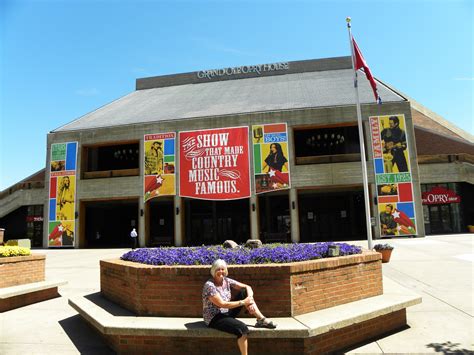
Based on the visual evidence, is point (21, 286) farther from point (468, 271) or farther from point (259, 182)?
point (259, 182)

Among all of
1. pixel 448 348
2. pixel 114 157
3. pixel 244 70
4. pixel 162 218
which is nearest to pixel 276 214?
pixel 162 218

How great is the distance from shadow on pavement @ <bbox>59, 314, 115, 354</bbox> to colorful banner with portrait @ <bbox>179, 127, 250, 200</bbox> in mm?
19670

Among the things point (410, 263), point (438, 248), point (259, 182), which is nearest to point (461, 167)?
point (438, 248)

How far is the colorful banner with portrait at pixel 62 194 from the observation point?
29016 mm

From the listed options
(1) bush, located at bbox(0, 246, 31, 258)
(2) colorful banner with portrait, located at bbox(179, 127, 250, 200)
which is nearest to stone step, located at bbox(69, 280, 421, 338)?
(1) bush, located at bbox(0, 246, 31, 258)

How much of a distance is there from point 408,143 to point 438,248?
10.3 meters

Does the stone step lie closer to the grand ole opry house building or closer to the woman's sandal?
the woman's sandal

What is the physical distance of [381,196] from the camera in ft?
85.7

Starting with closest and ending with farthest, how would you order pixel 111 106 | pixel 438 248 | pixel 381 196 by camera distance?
1. pixel 438 248
2. pixel 381 196
3. pixel 111 106

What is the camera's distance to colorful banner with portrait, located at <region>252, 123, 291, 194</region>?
26.9m

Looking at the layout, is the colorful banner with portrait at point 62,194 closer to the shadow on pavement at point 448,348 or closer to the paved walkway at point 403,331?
the paved walkway at point 403,331

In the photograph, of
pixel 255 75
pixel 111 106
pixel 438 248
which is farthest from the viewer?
pixel 255 75

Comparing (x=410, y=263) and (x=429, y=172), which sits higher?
(x=429, y=172)

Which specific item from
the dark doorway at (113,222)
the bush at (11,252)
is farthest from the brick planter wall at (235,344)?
the dark doorway at (113,222)
